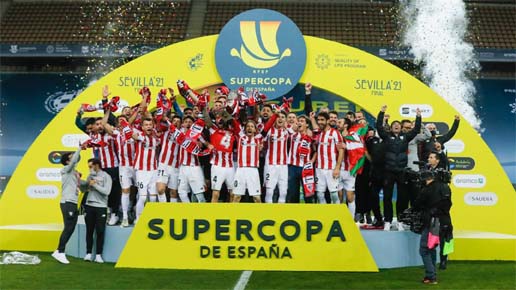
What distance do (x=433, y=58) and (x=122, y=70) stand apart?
1326 cm

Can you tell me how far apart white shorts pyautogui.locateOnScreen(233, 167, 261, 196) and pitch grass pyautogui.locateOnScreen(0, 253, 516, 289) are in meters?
1.05

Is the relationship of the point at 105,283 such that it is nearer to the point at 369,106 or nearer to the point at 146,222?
the point at 146,222

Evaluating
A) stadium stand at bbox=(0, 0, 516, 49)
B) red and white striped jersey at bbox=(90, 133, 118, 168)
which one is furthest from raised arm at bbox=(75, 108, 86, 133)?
stadium stand at bbox=(0, 0, 516, 49)

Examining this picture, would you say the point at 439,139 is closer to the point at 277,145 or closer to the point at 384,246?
the point at 384,246

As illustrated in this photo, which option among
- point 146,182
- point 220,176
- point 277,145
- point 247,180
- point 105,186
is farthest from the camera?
point 146,182

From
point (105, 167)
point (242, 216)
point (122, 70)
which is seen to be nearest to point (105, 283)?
point (242, 216)

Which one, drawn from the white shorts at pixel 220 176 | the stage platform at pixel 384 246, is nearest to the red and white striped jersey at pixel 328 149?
the stage platform at pixel 384 246

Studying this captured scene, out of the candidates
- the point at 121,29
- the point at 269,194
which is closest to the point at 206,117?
the point at 269,194

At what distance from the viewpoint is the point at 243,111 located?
962cm

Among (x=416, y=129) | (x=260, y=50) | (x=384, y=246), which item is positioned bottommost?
(x=384, y=246)

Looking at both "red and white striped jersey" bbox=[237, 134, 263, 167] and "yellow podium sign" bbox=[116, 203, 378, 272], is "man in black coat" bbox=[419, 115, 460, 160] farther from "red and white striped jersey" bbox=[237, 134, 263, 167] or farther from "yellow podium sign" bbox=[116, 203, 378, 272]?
"red and white striped jersey" bbox=[237, 134, 263, 167]

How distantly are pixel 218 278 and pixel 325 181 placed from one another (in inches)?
81.1

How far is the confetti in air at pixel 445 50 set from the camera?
880 inches

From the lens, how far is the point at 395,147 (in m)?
9.80
